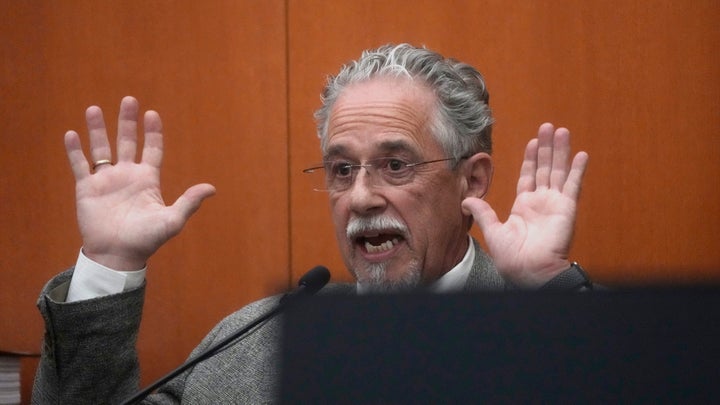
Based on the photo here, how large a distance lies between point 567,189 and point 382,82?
52cm

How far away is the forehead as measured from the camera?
2.20 m

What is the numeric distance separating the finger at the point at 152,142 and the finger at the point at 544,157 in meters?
0.63

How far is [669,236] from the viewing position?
2914 millimetres

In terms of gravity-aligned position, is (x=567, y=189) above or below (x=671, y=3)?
below

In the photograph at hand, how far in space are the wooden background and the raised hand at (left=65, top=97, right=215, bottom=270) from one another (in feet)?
3.25

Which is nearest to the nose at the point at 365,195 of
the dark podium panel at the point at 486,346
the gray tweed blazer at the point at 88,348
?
the gray tweed blazer at the point at 88,348

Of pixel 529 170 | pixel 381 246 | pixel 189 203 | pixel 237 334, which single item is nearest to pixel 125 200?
pixel 189 203

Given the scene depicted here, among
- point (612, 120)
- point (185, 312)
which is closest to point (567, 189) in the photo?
point (612, 120)

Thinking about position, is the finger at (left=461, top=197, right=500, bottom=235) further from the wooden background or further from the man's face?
the wooden background

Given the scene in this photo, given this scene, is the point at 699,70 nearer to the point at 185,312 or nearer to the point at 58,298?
the point at 185,312

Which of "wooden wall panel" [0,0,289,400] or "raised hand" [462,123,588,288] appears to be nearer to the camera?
"raised hand" [462,123,588,288]

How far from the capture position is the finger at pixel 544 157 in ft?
6.31

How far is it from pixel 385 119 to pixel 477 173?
22cm

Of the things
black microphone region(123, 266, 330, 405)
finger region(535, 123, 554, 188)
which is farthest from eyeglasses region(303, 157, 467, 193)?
black microphone region(123, 266, 330, 405)
